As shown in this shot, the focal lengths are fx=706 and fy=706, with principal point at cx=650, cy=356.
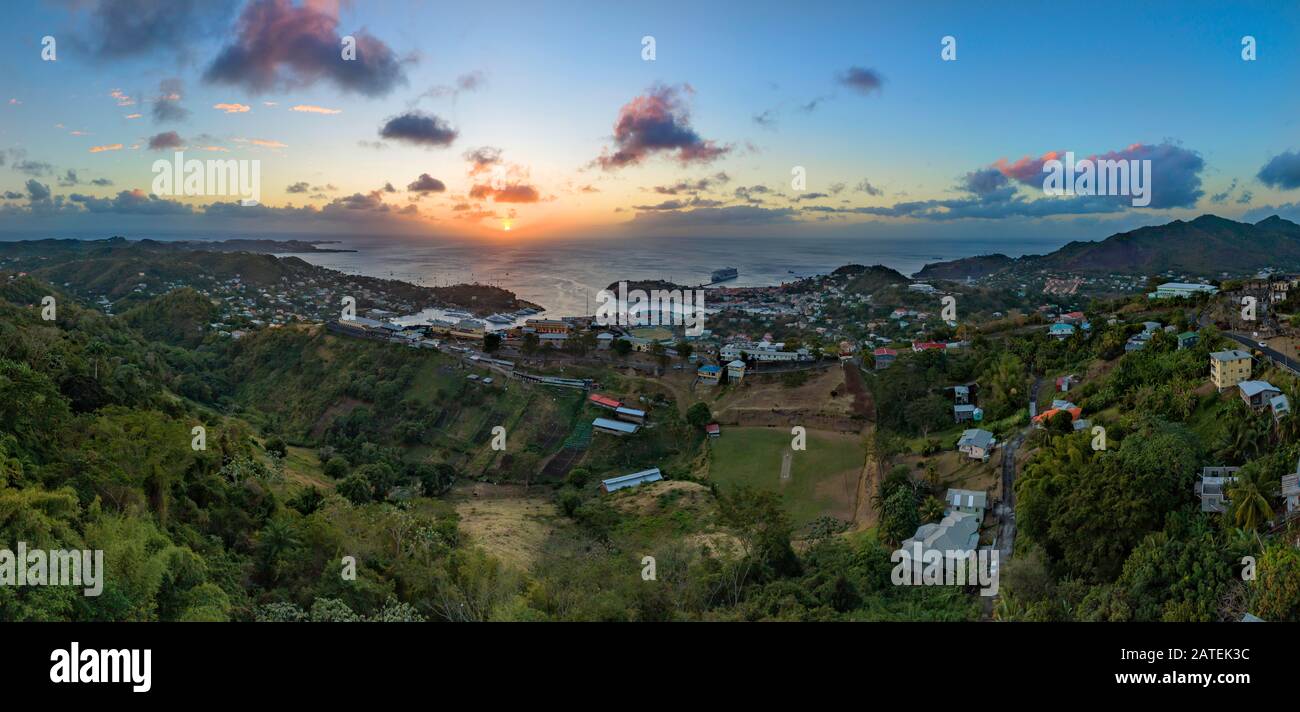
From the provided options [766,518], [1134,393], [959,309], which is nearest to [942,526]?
[766,518]

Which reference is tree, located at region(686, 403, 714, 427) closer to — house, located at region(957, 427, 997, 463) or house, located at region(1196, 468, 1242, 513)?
house, located at region(957, 427, 997, 463)

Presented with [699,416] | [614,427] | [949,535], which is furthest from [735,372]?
[949,535]

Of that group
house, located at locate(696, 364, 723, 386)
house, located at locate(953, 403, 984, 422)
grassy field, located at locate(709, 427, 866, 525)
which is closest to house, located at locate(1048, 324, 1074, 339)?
house, located at locate(953, 403, 984, 422)

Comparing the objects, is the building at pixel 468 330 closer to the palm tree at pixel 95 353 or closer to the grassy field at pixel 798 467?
the palm tree at pixel 95 353

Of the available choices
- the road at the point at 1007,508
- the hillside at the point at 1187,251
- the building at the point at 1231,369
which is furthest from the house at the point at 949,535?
the hillside at the point at 1187,251

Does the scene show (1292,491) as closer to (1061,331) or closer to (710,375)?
(1061,331)
